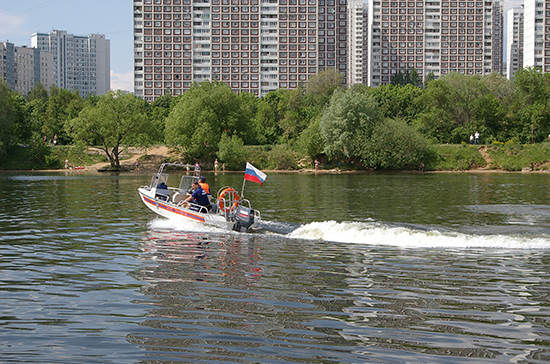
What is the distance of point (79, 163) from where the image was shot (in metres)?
93.6

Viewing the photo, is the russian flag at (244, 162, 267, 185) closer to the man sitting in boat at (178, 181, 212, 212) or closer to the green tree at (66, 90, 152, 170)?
the man sitting in boat at (178, 181, 212, 212)

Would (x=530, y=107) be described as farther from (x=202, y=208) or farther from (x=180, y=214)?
(x=180, y=214)

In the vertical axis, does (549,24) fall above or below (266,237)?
above

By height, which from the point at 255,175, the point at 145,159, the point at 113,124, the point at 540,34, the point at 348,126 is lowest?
the point at 255,175

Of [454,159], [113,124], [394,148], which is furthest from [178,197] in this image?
[454,159]

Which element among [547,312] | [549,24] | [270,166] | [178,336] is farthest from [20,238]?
[549,24]

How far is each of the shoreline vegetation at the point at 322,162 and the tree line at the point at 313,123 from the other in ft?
4.34

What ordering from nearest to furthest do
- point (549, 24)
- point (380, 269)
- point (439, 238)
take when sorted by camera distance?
point (380, 269) < point (439, 238) < point (549, 24)

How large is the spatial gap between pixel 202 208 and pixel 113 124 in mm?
70471

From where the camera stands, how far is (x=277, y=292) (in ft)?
41.6

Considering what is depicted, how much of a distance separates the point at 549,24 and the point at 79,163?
175693 millimetres

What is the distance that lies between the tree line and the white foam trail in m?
63.6

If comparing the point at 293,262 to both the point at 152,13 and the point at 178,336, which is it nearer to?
the point at 178,336

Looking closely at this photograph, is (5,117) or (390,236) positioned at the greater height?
(5,117)
